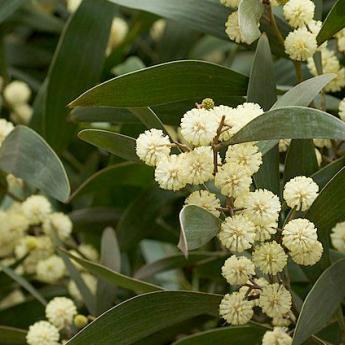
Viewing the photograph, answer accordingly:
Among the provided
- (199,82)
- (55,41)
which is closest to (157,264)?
(199,82)

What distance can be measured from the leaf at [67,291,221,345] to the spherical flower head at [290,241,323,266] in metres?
0.16

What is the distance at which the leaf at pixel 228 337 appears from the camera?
1067 millimetres

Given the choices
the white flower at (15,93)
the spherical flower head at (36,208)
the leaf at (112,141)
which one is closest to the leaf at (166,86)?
the leaf at (112,141)

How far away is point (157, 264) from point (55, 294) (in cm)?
21

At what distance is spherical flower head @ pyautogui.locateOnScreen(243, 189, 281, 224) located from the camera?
2.97 feet

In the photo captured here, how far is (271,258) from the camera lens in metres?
0.93

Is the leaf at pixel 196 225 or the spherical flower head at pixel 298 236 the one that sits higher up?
the leaf at pixel 196 225

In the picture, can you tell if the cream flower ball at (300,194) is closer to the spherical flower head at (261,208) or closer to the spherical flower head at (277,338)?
the spherical flower head at (261,208)

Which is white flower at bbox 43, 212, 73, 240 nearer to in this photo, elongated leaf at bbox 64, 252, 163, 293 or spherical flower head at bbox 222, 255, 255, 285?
elongated leaf at bbox 64, 252, 163, 293

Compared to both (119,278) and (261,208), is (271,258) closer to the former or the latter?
(261,208)

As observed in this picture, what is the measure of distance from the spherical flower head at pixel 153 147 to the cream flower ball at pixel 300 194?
0.45ft

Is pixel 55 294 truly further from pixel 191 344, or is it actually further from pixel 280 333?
pixel 280 333

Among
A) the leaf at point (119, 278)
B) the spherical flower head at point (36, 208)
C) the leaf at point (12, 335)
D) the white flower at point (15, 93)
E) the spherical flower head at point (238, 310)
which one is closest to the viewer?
the spherical flower head at point (238, 310)

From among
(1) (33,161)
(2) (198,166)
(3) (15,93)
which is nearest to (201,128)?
(2) (198,166)
